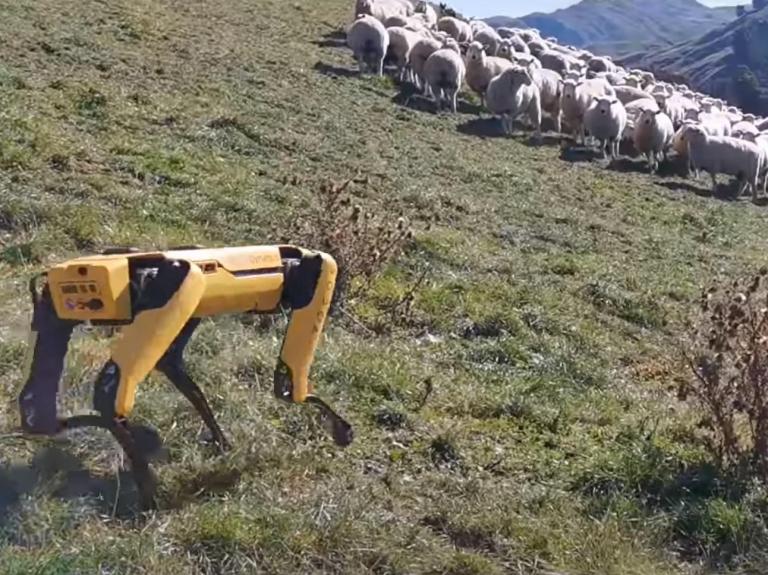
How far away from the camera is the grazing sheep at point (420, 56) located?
23469 mm

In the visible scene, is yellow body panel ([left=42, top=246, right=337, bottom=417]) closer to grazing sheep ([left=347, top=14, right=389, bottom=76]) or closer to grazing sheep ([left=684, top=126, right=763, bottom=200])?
grazing sheep ([left=347, top=14, right=389, bottom=76])

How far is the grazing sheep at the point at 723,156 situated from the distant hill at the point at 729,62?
48.6m

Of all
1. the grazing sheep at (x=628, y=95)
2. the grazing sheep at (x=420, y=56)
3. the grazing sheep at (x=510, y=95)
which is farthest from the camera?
the grazing sheep at (x=628, y=95)

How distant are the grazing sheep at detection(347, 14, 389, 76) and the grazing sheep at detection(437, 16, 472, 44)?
7782 mm

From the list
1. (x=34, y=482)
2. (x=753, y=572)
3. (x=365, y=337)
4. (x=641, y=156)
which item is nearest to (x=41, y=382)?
(x=34, y=482)

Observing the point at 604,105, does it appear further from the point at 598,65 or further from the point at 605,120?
the point at 598,65

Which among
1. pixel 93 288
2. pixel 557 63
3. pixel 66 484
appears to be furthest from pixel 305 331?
pixel 557 63

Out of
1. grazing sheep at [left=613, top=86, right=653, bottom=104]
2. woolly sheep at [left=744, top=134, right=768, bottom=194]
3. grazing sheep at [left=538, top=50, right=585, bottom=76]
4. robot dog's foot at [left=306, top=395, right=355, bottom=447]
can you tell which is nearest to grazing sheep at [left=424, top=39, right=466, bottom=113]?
woolly sheep at [left=744, top=134, right=768, bottom=194]

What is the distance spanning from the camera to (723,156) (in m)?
22.3

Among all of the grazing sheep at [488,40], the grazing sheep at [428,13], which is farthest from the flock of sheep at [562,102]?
the grazing sheep at [428,13]

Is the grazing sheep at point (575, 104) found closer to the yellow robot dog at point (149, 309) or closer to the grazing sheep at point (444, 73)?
the grazing sheep at point (444, 73)

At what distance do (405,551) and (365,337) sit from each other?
3347 millimetres

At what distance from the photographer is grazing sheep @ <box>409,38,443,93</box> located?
77.0 ft

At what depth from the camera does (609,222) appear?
14.8 m
